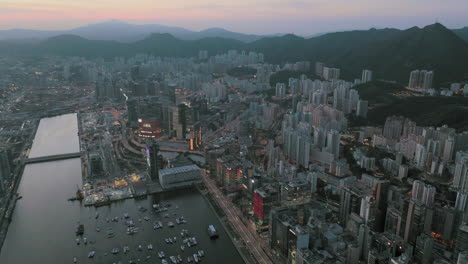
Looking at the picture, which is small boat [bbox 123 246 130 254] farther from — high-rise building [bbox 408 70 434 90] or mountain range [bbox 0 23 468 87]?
mountain range [bbox 0 23 468 87]

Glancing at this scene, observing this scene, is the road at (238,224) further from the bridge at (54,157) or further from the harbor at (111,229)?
the bridge at (54,157)

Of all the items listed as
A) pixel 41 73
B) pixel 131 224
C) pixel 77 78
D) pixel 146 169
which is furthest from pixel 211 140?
pixel 41 73

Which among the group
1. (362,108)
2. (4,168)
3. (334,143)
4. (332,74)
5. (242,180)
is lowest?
(242,180)

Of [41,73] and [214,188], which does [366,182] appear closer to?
[214,188]

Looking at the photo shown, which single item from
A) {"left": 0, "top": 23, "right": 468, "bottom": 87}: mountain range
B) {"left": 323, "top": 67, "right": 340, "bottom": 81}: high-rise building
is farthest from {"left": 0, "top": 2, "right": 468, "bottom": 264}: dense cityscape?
{"left": 323, "top": 67, "right": 340, "bottom": 81}: high-rise building

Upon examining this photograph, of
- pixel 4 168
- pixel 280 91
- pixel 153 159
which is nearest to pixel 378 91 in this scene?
pixel 280 91

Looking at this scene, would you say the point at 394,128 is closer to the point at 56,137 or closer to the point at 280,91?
the point at 280,91

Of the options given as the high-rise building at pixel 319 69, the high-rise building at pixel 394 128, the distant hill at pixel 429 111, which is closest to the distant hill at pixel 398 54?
the high-rise building at pixel 319 69
